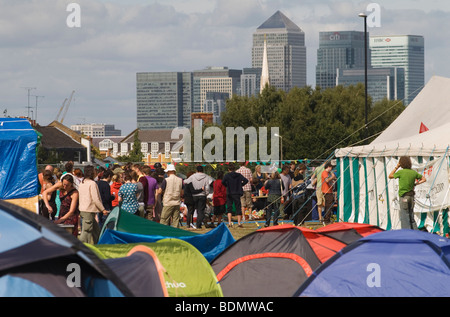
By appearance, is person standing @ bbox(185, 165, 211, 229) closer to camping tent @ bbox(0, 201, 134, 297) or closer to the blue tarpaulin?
the blue tarpaulin

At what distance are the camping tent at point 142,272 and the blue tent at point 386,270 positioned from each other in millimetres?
1338

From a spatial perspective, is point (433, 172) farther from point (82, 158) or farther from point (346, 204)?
point (82, 158)

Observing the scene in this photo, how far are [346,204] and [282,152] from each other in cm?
5338

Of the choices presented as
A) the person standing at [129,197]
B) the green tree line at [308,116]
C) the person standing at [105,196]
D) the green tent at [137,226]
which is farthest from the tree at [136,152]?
the green tent at [137,226]

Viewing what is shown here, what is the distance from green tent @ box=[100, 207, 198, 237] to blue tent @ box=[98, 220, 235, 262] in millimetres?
93

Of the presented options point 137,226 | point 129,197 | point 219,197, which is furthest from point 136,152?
point 137,226

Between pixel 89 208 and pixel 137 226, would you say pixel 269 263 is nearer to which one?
pixel 137 226

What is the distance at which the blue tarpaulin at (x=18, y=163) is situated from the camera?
53.1 feet

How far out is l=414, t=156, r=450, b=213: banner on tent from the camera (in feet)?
55.8

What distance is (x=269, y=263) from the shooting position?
9547mm

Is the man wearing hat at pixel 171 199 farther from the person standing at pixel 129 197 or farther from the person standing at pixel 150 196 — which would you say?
the person standing at pixel 129 197

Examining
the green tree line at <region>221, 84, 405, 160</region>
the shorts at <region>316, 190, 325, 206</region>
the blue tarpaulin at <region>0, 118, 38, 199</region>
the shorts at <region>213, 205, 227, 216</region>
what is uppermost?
the green tree line at <region>221, 84, 405, 160</region>

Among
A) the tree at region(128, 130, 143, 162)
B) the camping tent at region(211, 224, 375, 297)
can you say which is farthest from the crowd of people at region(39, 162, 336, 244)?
the tree at region(128, 130, 143, 162)

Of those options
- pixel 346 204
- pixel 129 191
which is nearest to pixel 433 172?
pixel 346 204
